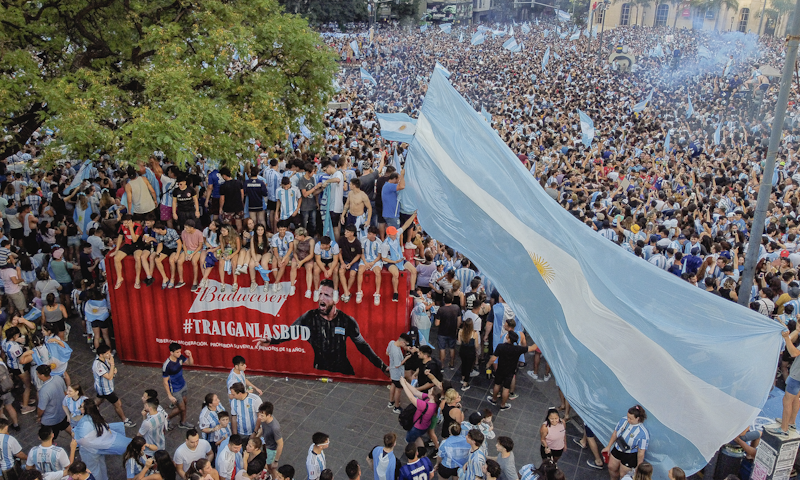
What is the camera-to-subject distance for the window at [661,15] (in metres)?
83.3

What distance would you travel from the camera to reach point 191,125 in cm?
1107

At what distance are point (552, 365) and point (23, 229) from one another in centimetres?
1208

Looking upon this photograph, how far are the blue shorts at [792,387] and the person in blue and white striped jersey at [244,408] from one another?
682 cm

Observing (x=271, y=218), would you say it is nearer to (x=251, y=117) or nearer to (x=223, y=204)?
(x=223, y=204)

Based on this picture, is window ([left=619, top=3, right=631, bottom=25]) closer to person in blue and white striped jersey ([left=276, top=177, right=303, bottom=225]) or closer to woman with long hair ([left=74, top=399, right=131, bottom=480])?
person in blue and white striped jersey ([left=276, top=177, right=303, bottom=225])

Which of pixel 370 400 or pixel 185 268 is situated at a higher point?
pixel 185 268

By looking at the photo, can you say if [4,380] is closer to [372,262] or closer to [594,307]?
[372,262]

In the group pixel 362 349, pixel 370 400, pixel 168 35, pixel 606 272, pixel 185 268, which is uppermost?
pixel 168 35

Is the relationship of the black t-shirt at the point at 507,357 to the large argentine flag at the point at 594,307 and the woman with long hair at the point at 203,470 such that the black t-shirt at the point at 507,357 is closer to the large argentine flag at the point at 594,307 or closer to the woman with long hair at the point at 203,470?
the large argentine flag at the point at 594,307

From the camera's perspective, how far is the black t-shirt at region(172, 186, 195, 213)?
11680 mm

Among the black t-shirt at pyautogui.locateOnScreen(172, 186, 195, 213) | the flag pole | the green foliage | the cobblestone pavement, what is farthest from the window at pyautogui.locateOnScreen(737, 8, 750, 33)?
the black t-shirt at pyautogui.locateOnScreen(172, 186, 195, 213)

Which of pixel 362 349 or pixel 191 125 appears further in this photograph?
pixel 191 125

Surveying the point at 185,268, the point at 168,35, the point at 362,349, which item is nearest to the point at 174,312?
the point at 185,268

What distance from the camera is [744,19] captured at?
79562 mm
